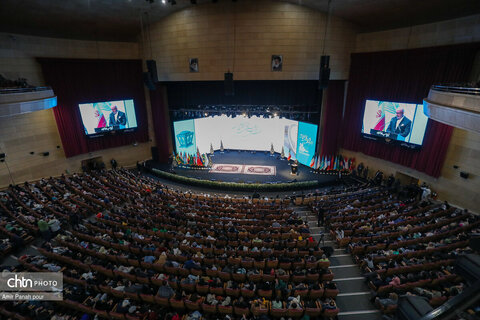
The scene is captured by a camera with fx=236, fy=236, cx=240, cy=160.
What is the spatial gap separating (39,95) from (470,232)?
83.5ft

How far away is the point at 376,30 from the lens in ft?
61.7

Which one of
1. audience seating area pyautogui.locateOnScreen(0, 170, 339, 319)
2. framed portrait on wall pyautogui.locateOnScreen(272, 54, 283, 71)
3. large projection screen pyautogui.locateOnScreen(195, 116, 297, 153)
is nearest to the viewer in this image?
audience seating area pyautogui.locateOnScreen(0, 170, 339, 319)

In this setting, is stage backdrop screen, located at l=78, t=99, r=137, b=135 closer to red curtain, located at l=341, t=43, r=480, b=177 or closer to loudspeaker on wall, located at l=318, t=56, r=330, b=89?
loudspeaker on wall, located at l=318, t=56, r=330, b=89

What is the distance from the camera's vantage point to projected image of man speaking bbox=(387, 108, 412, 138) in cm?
1678

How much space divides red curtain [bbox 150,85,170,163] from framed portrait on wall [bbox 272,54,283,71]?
1171 cm

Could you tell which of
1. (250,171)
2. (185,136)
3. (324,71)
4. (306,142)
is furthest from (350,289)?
(185,136)

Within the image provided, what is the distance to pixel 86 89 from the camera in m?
20.8

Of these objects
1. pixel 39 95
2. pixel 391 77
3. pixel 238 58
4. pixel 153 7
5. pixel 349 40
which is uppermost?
pixel 153 7

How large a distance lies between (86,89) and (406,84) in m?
25.6

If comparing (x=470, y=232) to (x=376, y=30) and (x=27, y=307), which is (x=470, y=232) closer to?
(x=376, y=30)

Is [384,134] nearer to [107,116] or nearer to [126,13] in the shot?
[126,13]

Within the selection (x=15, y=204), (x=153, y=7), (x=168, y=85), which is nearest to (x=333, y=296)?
(x=15, y=204)

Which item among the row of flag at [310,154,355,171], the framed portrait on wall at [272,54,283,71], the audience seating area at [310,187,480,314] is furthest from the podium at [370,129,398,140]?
the framed portrait on wall at [272,54,283,71]

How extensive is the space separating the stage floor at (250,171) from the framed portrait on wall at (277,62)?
9.18 meters
